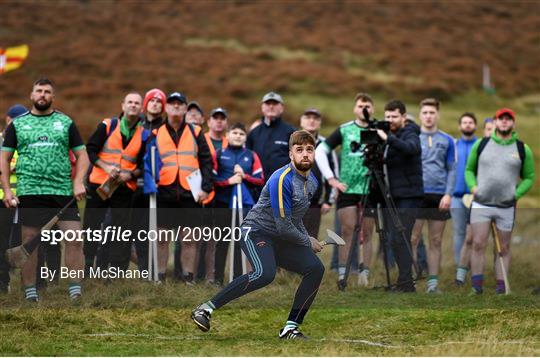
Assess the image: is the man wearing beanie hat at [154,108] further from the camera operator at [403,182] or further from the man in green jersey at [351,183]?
the camera operator at [403,182]

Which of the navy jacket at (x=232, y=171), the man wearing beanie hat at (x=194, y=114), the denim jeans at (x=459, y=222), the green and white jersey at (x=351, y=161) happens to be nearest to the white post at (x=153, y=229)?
the navy jacket at (x=232, y=171)

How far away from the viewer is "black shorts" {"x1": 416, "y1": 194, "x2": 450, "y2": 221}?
507 inches

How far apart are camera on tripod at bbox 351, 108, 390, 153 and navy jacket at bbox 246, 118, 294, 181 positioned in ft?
3.94

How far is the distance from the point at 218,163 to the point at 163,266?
6.36 ft

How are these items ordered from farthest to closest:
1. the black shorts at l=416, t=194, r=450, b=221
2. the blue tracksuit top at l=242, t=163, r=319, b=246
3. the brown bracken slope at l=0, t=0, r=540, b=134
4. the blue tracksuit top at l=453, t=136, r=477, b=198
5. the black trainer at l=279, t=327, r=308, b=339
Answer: the brown bracken slope at l=0, t=0, r=540, b=134, the blue tracksuit top at l=453, t=136, r=477, b=198, the black shorts at l=416, t=194, r=450, b=221, the black trainer at l=279, t=327, r=308, b=339, the blue tracksuit top at l=242, t=163, r=319, b=246

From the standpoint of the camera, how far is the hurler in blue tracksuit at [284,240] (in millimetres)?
9023

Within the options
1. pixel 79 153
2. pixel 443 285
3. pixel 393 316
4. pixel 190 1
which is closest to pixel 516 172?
pixel 443 285

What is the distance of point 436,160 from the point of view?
13508mm

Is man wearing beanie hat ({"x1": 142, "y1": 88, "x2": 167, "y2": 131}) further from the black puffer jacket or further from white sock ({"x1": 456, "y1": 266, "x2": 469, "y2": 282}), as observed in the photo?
white sock ({"x1": 456, "y1": 266, "x2": 469, "y2": 282})

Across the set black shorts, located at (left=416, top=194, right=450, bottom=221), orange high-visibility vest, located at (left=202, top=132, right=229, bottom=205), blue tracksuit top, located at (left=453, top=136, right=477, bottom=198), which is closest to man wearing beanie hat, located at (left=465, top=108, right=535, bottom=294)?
black shorts, located at (left=416, top=194, right=450, bottom=221)

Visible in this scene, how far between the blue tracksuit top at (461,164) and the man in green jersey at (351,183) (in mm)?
2155

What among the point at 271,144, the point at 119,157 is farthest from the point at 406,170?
the point at 119,157

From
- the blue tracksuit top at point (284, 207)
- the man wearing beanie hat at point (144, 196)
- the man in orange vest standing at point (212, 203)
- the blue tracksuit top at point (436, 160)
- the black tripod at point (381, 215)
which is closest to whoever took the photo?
the blue tracksuit top at point (284, 207)

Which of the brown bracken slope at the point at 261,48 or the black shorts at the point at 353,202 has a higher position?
the brown bracken slope at the point at 261,48
